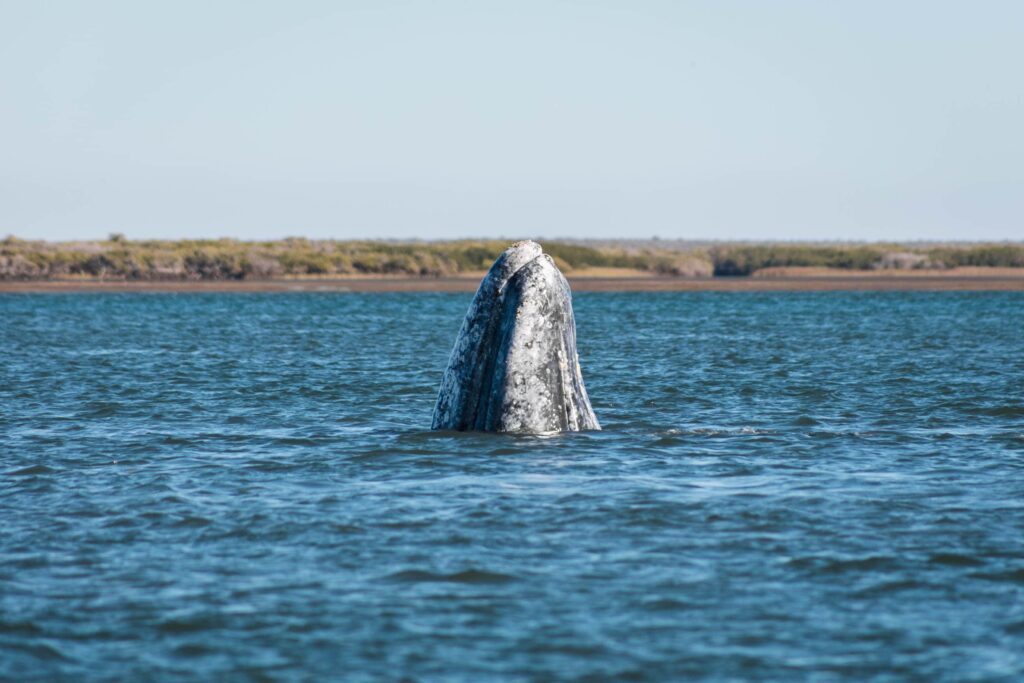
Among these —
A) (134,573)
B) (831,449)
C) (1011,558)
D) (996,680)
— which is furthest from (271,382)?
(996,680)

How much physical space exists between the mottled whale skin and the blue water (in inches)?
12.3

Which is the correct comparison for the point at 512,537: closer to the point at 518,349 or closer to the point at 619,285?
the point at 518,349

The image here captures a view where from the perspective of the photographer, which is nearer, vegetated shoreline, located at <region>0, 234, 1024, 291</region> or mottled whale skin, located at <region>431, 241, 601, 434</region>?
mottled whale skin, located at <region>431, 241, 601, 434</region>

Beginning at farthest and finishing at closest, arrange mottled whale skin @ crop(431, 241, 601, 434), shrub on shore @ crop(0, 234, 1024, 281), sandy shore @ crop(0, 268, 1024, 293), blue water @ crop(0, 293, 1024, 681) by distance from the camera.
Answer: shrub on shore @ crop(0, 234, 1024, 281)
sandy shore @ crop(0, 268, 1024, 293)
mottled whale skin @ crop(431, 241, 601, 434)
blue water @ crop(0, 293, 1024, 681)

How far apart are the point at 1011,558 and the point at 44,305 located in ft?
187

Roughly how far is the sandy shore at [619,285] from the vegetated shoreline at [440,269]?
0.08 metres

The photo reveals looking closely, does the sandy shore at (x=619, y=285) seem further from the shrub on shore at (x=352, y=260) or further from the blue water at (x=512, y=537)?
the blue water at (x=512, y=537)

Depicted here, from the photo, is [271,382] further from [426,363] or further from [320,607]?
[320,607]

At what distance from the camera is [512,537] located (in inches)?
368

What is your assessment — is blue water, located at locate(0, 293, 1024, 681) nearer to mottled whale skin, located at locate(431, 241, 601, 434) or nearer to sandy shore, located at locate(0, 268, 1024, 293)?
mottled whale skin, located at locate(431, 241, 601, 434)

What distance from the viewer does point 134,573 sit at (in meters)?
8.46

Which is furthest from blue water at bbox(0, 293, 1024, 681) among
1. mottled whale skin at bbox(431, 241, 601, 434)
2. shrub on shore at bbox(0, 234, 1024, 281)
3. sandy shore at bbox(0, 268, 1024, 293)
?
shrub on shore at bbox(0, 234, 1024, 281)

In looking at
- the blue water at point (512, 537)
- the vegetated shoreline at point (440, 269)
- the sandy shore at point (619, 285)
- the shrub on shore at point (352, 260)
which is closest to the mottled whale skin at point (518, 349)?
the blue water at point (512, 537)

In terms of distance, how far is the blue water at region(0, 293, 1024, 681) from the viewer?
22.9ft
